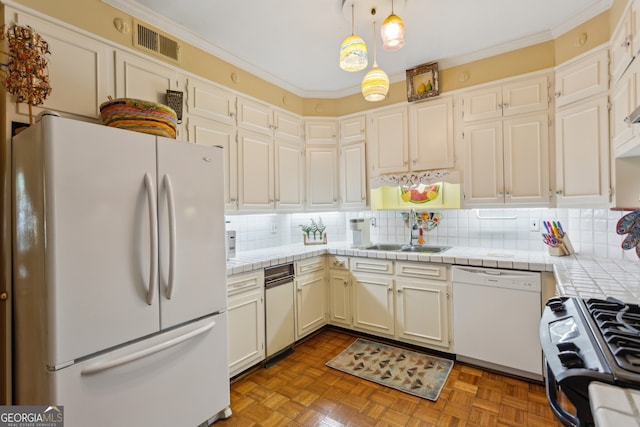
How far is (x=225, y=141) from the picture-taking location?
98.5 inches

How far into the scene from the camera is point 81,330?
3.96 ft

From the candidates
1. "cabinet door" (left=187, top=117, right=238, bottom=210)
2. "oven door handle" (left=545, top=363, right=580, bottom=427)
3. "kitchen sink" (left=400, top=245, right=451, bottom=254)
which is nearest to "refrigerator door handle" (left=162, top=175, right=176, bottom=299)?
"cabinet door" (left=187, top=117, right=238, bottom=210)

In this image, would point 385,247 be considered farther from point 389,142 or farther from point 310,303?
Answer: point 389,142

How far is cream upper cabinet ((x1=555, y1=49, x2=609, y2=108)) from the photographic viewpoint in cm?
196

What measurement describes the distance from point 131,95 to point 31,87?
57cm

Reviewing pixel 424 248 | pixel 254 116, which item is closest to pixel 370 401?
pixel 424 248

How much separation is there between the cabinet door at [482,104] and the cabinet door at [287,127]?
1691mm

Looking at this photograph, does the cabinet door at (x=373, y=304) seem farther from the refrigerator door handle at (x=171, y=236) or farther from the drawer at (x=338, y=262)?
the refrigerator door handle at (x=171, y=236)

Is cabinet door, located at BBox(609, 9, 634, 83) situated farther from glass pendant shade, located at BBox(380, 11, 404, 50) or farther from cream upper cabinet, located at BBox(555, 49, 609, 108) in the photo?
glass pendant shade, located at BBox(380, 11, 404, 50)

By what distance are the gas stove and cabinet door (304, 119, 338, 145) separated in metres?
2.66

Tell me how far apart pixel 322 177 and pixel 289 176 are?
0.42 meters

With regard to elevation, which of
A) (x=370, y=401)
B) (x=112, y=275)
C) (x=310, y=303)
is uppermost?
(x=112, y=275)

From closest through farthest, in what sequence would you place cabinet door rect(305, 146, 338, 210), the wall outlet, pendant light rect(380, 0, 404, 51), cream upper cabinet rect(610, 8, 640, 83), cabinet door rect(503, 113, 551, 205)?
cream upper cabinet rect(610, 8, 640, 83) → pendant light rect(380, 0, 404, 51) → cabinet door rect(503, 113, 551, 205) → the wall outlet → cabinet door rect(305, 146, 338, 210)

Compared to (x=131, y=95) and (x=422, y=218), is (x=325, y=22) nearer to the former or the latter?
(x=131, y=95)
